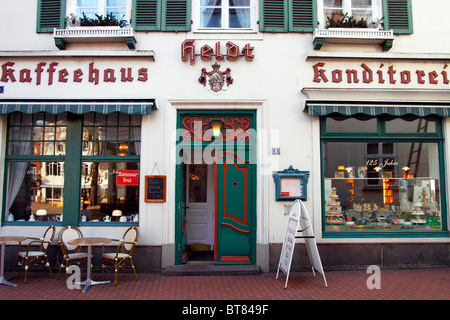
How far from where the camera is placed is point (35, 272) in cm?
701

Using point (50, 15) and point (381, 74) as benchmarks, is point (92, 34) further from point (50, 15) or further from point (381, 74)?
point (381, 74)

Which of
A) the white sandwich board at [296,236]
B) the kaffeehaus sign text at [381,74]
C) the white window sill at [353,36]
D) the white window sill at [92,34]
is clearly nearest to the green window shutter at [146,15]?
the white window sill at [92,34]

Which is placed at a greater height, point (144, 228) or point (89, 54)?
point (89, 54)

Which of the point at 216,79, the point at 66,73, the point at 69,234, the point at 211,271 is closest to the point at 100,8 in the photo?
the point at 66,73

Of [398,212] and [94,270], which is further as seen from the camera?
[398,212]

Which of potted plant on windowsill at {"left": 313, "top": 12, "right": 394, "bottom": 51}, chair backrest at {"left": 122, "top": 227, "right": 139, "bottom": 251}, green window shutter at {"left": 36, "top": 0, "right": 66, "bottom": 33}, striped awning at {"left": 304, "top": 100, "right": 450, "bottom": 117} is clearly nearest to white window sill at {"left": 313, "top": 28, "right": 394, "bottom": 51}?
potted plant on windowsill at {"left": 313, "top": 12, "right": 394, "bottom": 51}

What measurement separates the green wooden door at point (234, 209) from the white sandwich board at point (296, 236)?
962 millimetres

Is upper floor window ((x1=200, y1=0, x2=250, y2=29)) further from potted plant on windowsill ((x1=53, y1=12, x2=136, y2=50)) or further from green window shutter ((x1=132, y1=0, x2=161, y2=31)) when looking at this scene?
potted plant on windowsill ((x1=53, y1=12, x2=136, y2=50))

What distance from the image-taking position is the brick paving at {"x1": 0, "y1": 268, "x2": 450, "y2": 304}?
5637 mm

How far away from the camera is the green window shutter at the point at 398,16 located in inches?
297

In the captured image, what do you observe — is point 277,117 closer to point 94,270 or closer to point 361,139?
point 361,139

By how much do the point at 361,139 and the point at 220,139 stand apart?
10.1 feet

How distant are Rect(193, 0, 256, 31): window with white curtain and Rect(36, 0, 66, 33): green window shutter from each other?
2.90 m

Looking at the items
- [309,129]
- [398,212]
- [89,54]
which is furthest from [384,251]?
[89,54]
